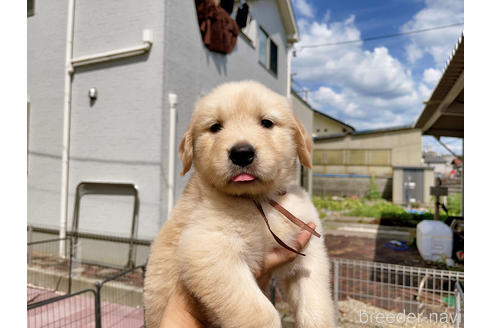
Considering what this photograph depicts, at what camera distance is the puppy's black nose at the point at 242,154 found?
56.2 inches

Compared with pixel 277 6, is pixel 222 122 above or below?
below

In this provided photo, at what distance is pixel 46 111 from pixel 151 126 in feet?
9.11

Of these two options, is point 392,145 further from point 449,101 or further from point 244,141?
point 244,141

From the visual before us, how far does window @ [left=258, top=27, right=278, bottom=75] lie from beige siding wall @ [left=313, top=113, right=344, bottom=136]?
18937mm

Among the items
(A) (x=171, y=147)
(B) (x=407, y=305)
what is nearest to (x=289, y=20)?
(A) (x=171, y=147)

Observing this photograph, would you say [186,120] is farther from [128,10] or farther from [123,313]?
[123,313]

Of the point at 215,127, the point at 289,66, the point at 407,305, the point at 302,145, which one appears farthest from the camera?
the point at 289,66

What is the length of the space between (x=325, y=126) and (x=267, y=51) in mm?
20474

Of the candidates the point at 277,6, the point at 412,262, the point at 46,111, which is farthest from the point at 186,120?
the point at 277,6

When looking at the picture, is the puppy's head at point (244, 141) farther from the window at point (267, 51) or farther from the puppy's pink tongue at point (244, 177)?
the window at point (267, 51)

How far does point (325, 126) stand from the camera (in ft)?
99.9

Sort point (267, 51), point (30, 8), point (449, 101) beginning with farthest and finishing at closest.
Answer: point (267, 51)
point (30, 8)
point (449, 101)

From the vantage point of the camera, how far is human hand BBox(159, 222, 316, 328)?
1.62 metres

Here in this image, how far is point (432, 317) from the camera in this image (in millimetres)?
3539
